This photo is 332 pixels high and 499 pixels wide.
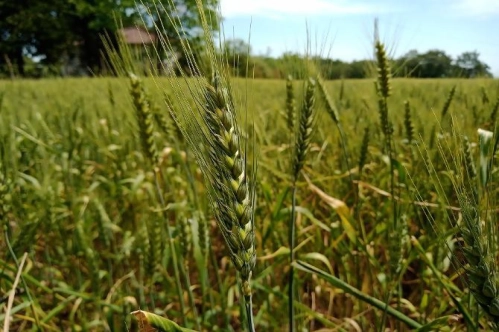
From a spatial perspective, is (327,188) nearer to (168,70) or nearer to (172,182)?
(172,182)

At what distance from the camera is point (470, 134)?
1964 millimetres

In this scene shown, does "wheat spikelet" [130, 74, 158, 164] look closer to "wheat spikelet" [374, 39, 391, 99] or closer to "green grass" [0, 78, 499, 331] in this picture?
"green grass" [0, 78, 499, 331]

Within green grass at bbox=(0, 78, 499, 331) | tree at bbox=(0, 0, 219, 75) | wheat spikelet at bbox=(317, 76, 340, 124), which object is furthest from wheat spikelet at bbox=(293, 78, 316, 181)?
tree at bbox=(0, 0, 219, 75)

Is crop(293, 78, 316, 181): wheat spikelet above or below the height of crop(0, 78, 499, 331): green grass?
above

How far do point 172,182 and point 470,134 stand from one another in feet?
4.29

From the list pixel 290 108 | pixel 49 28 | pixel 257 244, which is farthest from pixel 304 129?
pixel 49 28

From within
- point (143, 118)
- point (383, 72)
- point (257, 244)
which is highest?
Answer: point (383, 72)

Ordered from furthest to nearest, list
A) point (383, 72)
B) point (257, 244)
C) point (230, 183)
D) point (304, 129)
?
point (257, 244), point (383, 72), point (304, 129), point (230, 183)

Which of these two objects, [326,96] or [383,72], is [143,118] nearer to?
[326,96]

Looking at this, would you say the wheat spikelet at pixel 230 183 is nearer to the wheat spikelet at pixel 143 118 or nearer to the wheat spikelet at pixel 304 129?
the wheat spikelet at pixel 304 129

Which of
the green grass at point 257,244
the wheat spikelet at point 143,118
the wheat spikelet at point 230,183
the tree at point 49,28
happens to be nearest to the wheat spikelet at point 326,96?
the green grass at point 257,244

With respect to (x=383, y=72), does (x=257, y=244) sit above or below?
below

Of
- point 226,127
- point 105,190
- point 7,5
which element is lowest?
point 105,190

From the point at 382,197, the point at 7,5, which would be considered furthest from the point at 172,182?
the point at 7,5
